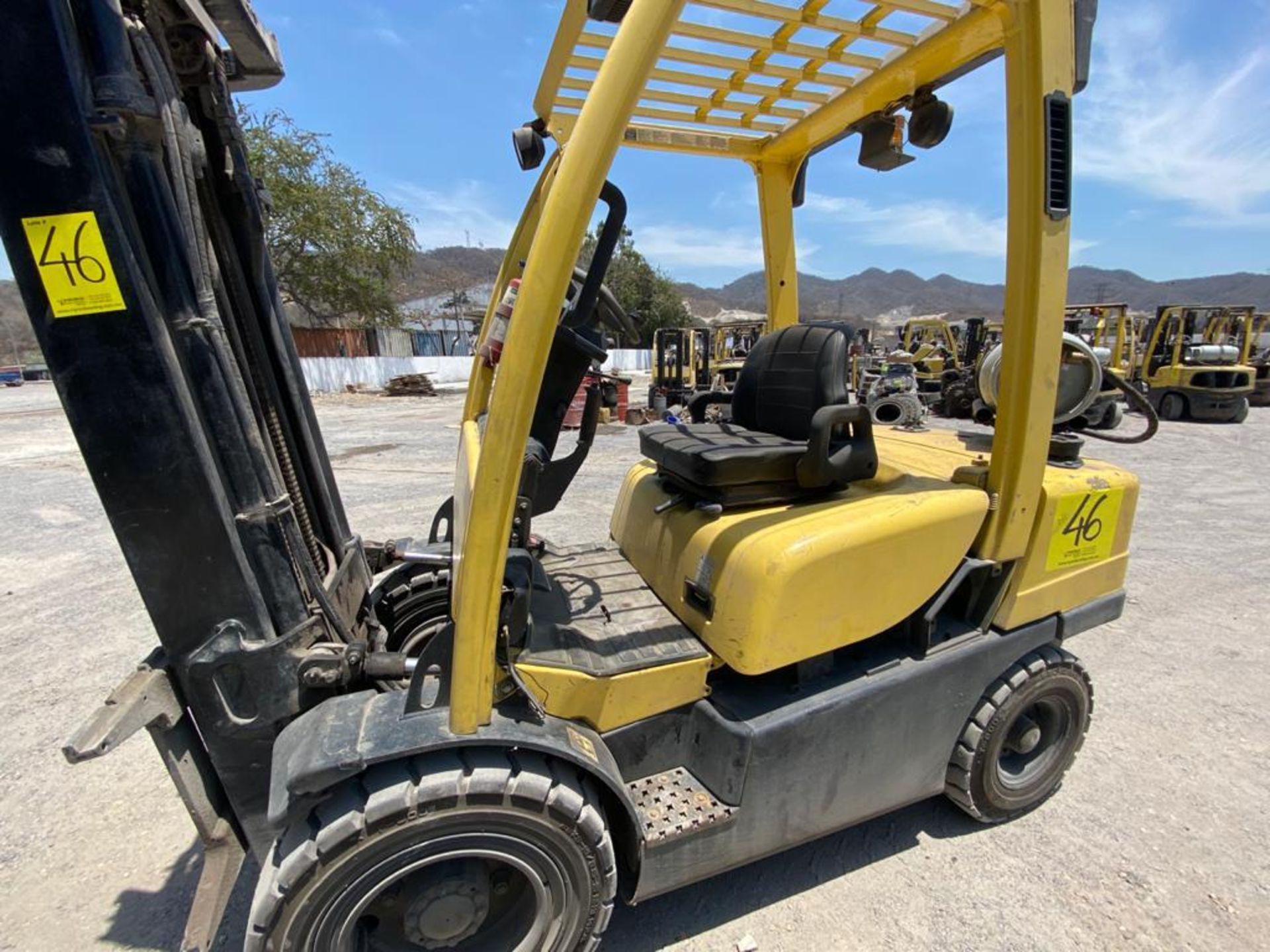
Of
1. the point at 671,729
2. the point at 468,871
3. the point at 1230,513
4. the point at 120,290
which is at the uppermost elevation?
the point at 120,290

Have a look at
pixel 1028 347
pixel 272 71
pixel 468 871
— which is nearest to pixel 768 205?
pixel 1028 347

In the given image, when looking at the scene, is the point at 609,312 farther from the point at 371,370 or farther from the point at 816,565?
the point at 371,370

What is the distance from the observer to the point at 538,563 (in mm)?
2799

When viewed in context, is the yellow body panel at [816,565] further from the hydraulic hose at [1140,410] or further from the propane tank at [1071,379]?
the hydraulic hose at [1140,410]

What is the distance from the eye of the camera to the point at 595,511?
714cm

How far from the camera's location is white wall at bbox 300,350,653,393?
75.4ft

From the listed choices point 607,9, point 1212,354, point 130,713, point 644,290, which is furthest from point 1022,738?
point 644,290

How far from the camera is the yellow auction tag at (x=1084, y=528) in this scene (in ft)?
8.07

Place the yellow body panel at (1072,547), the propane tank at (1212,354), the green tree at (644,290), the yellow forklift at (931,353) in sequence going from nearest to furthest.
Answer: the yellow body panel at (1072,547), the propane tank at (1212,354), the yellow forklift at (931,353), the green tree at (644,290)

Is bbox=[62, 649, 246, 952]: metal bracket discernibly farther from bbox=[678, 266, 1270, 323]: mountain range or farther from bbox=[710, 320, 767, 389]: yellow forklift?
bbox=[678, 266, 1270, 323]: mountain range

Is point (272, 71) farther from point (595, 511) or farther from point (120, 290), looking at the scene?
point (595, 511)

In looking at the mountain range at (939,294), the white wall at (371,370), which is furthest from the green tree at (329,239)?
the mountain range at (939,294)

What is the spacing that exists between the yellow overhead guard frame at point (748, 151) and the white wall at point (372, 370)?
54.2 ft

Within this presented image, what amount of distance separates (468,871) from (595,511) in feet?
17.7
